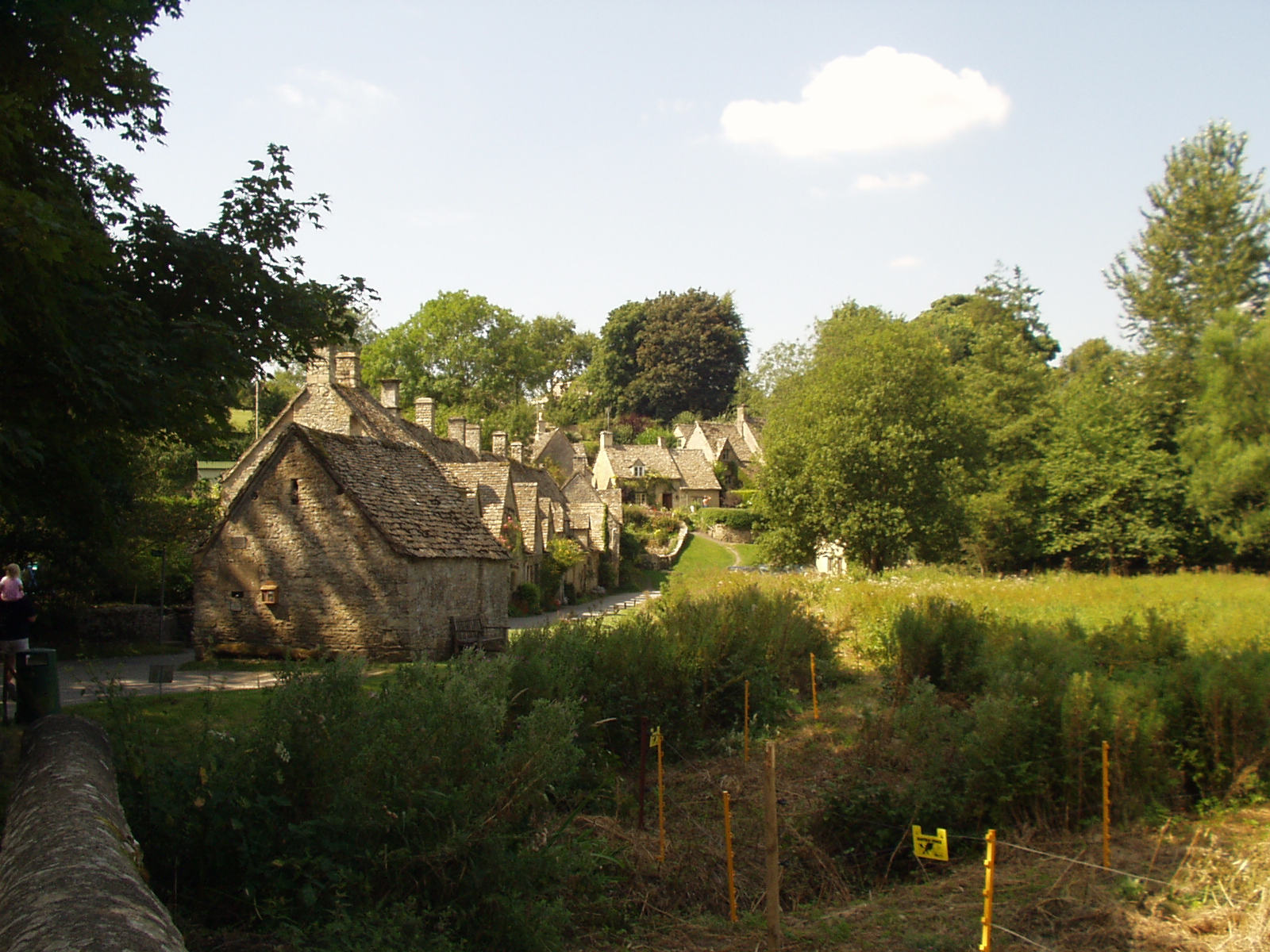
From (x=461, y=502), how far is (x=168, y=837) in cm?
1664

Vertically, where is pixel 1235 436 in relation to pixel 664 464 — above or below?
below

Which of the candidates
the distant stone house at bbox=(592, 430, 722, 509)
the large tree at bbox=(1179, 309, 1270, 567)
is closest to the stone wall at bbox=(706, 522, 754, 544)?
the distant stone house at bbox=(592, 430, 722, 509)

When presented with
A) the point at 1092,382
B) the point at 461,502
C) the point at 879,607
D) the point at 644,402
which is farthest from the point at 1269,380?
the point at 644,402

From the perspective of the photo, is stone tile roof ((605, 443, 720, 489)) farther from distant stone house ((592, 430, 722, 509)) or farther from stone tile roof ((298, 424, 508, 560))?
stone tile roof ((298, 424, 508, 560))

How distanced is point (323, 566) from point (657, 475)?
2275 inches

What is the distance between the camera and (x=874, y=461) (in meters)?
37.2

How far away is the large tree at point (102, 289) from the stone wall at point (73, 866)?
3.39m

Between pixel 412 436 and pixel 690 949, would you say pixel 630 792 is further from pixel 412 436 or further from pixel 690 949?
pixel 412 436

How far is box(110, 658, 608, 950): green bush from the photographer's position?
20.9 ft

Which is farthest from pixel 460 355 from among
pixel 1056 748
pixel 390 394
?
pixel 1056 748

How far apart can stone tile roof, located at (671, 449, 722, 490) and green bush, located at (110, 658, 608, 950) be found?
234 ft

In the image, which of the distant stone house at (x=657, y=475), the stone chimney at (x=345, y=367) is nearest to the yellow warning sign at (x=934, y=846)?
the stone chimney at (x=345, y=367)

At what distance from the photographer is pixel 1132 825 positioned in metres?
9.59

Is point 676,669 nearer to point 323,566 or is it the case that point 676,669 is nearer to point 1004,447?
point 323,566
